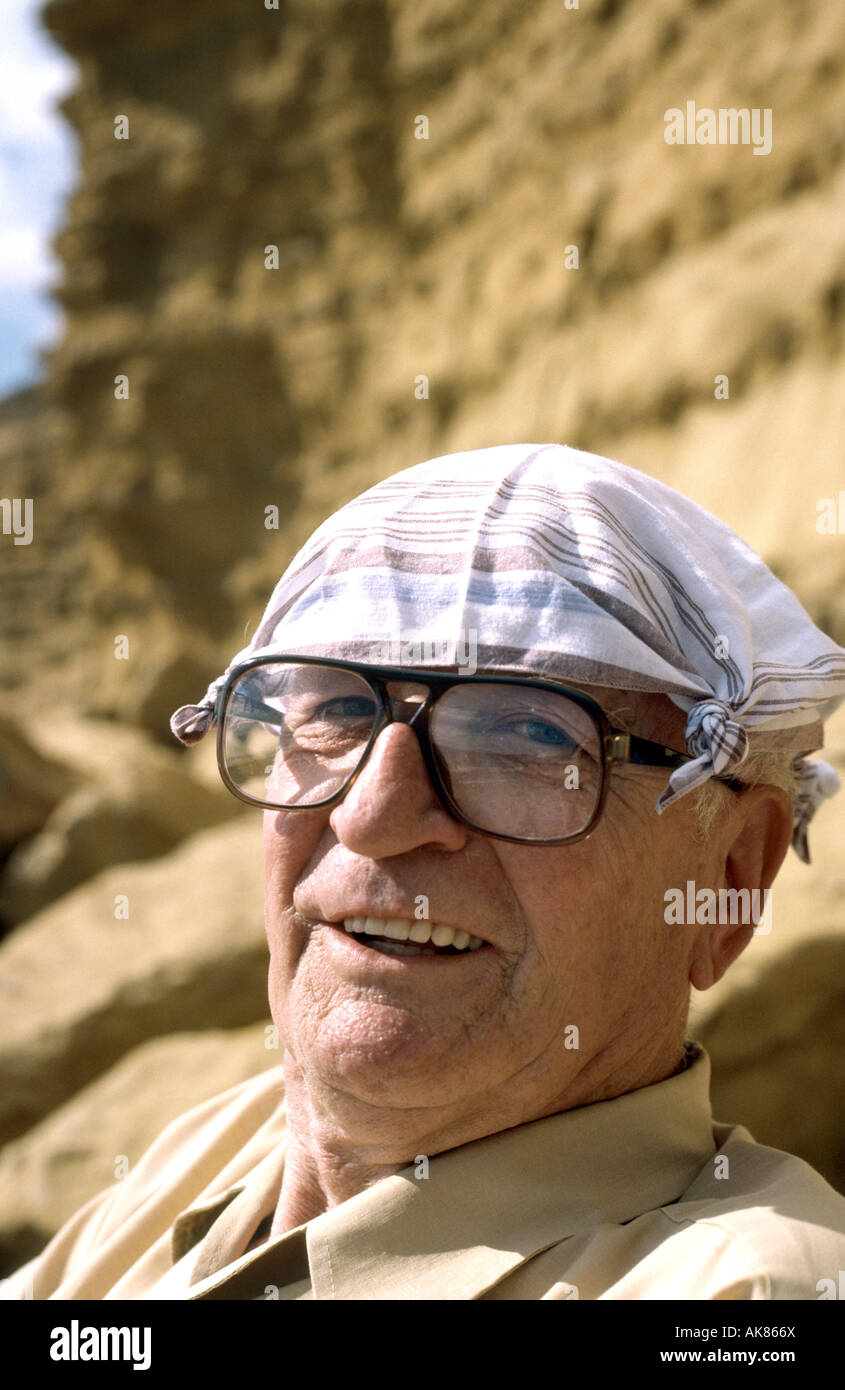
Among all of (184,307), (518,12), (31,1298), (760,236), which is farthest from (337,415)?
(31,1298)

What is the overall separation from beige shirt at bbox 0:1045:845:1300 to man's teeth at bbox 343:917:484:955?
0.76 ft

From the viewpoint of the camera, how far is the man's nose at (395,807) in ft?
4.77

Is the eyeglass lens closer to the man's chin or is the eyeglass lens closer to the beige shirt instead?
the man's chin

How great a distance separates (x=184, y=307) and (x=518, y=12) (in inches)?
154

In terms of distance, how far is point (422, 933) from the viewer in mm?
1473

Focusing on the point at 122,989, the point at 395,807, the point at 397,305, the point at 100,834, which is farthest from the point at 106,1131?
the point at 397,305

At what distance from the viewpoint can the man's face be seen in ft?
4.76

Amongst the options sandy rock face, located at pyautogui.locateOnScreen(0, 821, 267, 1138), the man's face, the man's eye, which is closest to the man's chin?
the man's face

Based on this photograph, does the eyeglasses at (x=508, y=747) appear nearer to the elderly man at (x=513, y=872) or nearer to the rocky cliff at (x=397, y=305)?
the elderly man at (x=513, y=872)

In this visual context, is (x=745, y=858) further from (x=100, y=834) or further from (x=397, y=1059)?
(x=100, y=834)

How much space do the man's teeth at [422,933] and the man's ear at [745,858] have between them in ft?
1.12

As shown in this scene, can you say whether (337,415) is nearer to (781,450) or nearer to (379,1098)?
(781,450)

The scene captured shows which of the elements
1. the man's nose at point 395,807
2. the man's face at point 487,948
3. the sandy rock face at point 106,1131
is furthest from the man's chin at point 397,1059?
the sandy rock face at point 106,1131

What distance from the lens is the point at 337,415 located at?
9.93 meters
